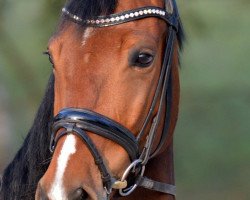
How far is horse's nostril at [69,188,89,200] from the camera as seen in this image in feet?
7.97

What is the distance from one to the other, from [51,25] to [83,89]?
426 cm

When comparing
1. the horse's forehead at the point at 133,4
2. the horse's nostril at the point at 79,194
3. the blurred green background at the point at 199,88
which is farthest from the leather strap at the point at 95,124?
the blurred green background at the point at 199,88

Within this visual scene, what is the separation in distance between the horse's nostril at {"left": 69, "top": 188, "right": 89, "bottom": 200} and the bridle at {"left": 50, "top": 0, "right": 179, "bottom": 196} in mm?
104

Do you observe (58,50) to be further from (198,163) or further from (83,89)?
(198,163)

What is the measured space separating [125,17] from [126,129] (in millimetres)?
456

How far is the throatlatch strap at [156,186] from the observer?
2908 mm

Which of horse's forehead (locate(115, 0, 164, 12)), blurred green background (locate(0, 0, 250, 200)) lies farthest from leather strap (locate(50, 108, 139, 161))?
blurred green background (locate(0, 0, 250, 200))

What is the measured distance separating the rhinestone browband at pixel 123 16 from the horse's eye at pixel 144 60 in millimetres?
161

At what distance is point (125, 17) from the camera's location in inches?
110

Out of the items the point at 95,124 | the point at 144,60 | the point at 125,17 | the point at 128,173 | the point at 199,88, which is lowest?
→ the point at 128,173

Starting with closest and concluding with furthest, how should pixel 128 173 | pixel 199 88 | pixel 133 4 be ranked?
pixel 128 173 → pixel 133 4 → pixel 199 88

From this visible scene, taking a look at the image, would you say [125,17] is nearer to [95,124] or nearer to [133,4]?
[133,4]

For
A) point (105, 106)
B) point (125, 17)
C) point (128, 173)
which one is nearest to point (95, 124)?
point (105, 106)

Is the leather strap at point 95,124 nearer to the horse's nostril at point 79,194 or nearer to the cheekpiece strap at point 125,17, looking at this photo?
the horse's nostril at point 79,194
